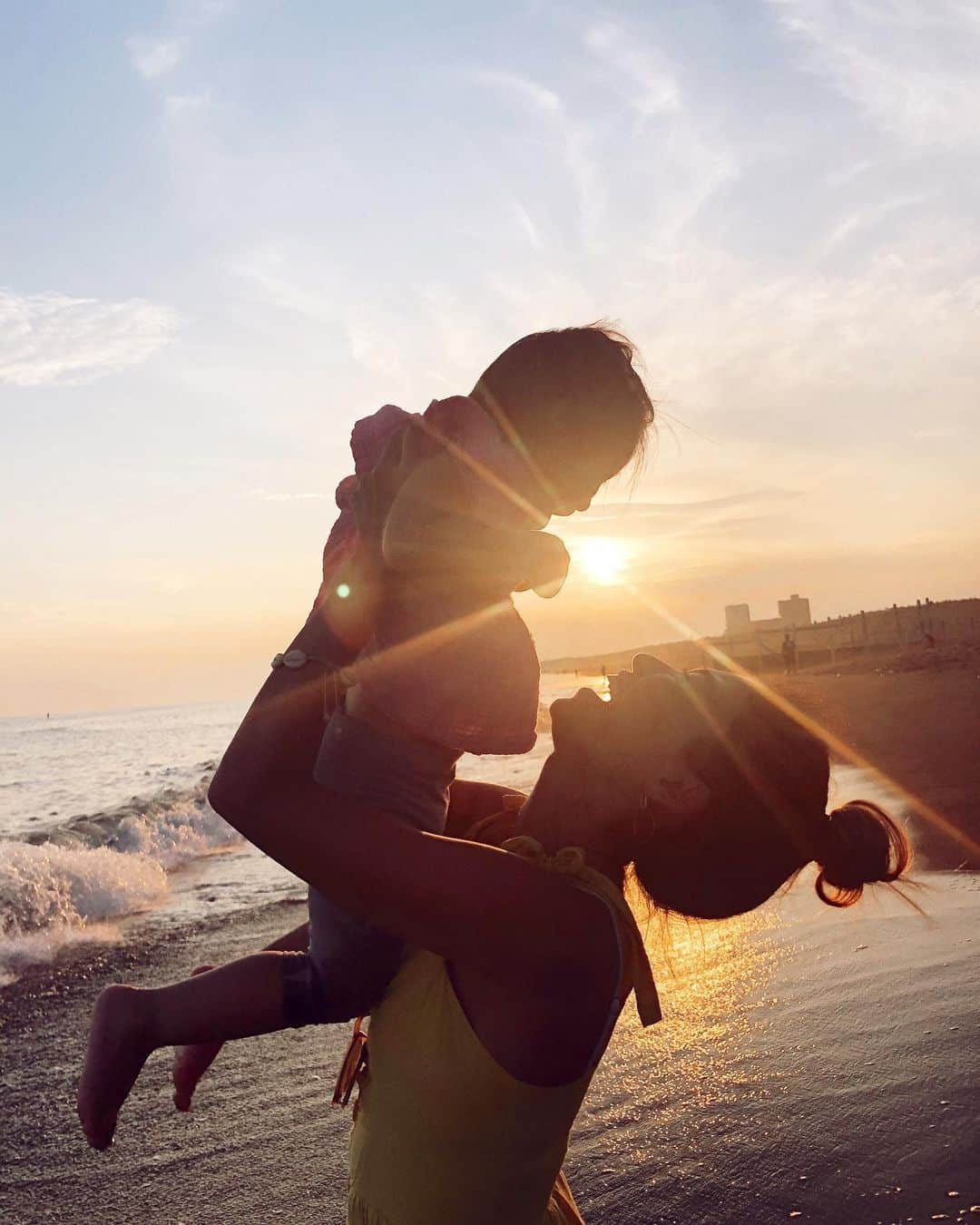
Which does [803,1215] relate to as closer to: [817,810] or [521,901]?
[817,810]

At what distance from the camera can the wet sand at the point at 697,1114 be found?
295cm

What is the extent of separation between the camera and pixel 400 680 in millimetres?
1775

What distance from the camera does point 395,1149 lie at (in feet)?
5.09

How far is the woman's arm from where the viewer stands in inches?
55.4

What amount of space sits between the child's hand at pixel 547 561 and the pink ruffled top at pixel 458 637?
6 centimetres

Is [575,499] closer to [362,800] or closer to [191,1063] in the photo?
[362,800]

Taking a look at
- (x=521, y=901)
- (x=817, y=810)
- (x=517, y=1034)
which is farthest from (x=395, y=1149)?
(x=817, y=810)

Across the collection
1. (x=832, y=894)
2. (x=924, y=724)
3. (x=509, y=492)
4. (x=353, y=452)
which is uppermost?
(x=353, y=452)

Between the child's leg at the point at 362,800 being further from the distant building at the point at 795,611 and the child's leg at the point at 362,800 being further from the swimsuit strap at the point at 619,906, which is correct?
the distant building at the point at 795,611

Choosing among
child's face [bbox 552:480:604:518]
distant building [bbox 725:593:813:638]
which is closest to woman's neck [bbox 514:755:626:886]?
child's face [bbox 552:480:604:518]

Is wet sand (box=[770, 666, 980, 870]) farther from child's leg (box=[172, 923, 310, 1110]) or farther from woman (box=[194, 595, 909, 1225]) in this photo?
child's leg (box=[172, 923, 310, 1110])

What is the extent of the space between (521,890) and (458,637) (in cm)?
56

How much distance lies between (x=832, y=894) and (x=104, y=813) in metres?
14.3

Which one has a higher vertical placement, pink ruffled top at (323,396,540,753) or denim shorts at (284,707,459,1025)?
pink ruffled top at (323,396,540,753)
